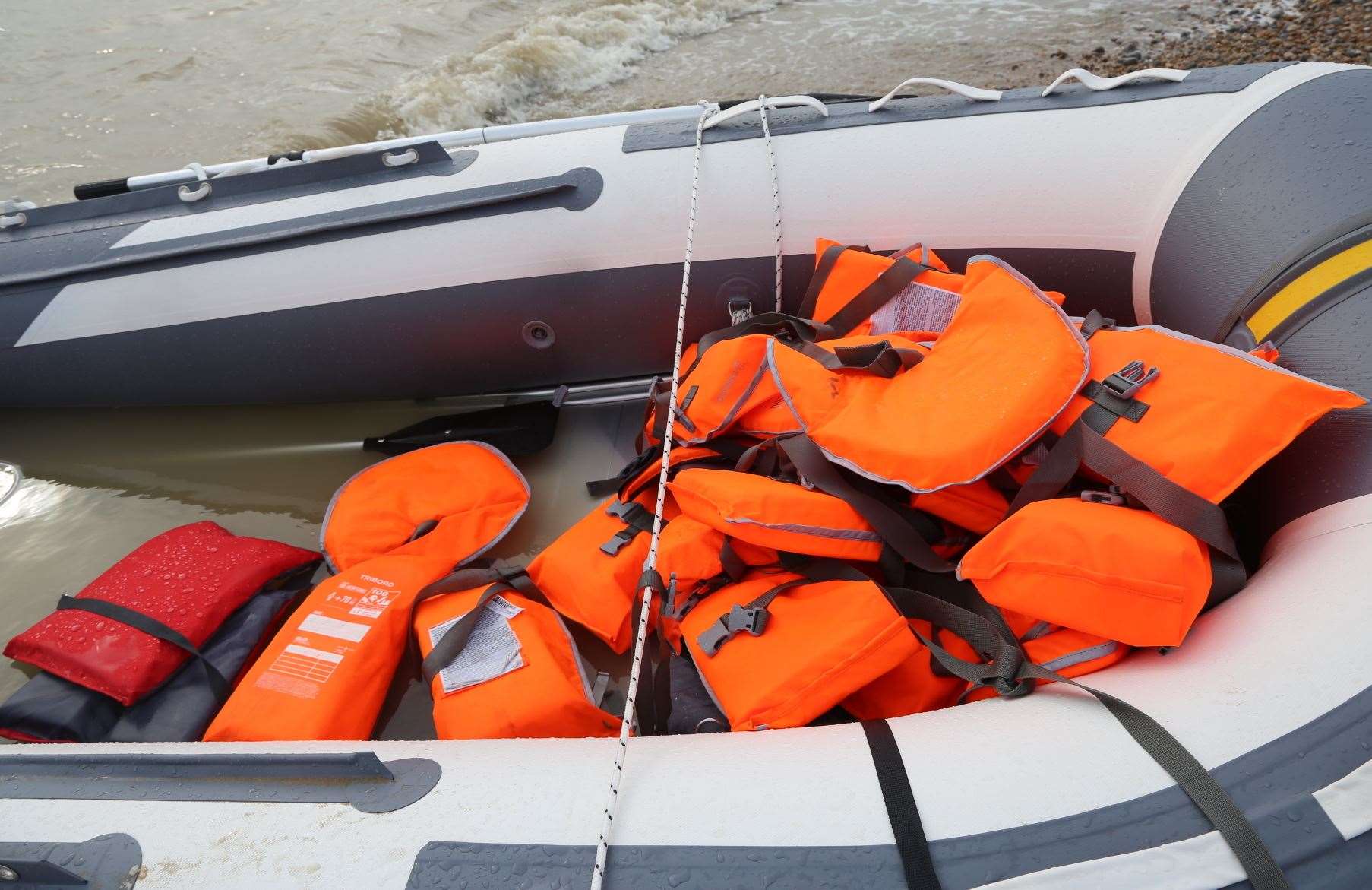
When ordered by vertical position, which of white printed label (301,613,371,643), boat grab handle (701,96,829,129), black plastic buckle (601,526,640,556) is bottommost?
white printed label (301,613,371,643)

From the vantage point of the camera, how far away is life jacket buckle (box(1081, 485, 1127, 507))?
3.41ft

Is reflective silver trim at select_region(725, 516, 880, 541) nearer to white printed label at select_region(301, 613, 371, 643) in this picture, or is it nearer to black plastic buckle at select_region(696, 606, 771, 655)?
black plastic buckle at select_region(696, 606, 771, 655)

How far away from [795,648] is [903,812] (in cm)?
32

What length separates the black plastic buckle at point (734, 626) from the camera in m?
1.11

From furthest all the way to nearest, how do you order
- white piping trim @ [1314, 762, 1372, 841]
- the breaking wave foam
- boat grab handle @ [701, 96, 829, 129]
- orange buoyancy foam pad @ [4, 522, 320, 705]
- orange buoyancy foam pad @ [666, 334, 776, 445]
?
the breaking wave foam, boat grab handle @ [701, 96, 829, 129], orange buoyancy foam pad @ [666, 334, 776, 445], orange buoyancy foam pad @ [4, 522, 320, 705], white piping trim @ [1314, 762, 1372, 841]

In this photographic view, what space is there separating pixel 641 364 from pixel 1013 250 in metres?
0.78

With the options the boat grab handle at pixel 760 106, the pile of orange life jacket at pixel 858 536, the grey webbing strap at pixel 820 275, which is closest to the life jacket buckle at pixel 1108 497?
the pile of orange life jacket at pixel 858 536

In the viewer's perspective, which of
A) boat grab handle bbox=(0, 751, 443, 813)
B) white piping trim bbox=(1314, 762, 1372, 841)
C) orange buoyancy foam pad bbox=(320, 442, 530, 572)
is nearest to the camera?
white piping trim bbox=(1314, 762, 1372, 841)

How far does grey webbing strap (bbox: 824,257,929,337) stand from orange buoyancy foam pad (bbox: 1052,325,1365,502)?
44 centimetres

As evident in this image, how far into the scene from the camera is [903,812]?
2.45ft

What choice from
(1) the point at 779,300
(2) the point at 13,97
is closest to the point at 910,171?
(1) the point at 779,300

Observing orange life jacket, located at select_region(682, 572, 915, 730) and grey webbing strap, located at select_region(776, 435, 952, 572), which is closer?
orange life jacket, located at select_region(682, 572, 915, 730)

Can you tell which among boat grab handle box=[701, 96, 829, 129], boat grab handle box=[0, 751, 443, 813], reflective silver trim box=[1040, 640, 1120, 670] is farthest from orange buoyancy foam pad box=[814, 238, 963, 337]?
boat grab handle box=[0, 751, 443, 813]

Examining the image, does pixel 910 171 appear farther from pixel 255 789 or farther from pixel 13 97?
pixel 13 97
